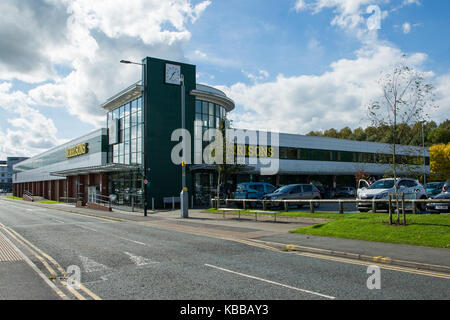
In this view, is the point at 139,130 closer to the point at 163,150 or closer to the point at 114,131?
the point at 163,150

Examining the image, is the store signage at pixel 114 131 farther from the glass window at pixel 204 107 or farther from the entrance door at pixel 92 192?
the glass window at pixel 204 107

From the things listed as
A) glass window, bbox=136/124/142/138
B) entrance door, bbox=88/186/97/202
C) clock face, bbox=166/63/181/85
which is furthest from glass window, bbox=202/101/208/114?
entrance door, bbox=88/186/97/202

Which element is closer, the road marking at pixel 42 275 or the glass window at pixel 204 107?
the road marking at pixel 42 275

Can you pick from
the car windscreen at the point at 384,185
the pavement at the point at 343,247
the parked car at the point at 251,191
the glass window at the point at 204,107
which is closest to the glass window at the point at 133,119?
the glass window at the point at 204,107

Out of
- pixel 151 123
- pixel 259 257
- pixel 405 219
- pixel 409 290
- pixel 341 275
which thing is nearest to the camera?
pixel 409 290

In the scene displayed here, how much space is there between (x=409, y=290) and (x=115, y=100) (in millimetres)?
37573

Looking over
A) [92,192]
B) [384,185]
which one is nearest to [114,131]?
[92,192]

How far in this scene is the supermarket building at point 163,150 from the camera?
1345 inches

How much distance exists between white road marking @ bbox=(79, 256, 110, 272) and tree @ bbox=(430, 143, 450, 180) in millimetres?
64572

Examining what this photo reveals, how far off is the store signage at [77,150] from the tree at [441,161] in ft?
187

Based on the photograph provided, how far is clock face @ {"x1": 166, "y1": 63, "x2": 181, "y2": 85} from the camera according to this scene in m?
35.6

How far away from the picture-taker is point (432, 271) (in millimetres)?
8094
